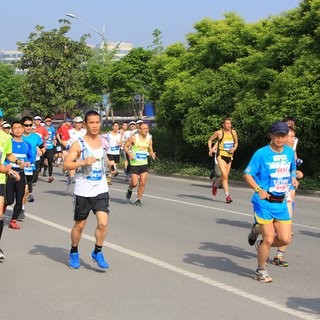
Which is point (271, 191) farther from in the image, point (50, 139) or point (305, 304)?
point (50, 139)

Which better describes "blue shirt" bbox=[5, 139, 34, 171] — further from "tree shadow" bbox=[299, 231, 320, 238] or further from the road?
"tree shadow" bbox=[299, 231, 320, 238]

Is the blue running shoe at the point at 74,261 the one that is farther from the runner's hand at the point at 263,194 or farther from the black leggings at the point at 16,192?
the black leggings at the point at 16,192

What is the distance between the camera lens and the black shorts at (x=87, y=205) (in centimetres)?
711

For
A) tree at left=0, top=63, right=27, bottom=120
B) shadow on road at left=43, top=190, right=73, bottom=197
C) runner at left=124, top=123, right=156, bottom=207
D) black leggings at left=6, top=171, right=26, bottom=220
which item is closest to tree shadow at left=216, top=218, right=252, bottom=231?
runner at left=124, top=123, right=156, bottom=207

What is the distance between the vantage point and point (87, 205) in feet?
23.4

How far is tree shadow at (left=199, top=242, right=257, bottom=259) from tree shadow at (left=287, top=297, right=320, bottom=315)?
2.13m

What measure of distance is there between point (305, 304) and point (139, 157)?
7947 mm

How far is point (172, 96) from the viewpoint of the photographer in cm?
2419

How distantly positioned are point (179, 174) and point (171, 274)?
1583 centimetres

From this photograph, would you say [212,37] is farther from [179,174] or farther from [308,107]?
[308,107]

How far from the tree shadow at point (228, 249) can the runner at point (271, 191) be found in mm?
1384

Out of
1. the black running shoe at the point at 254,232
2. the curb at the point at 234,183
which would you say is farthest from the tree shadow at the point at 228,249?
the curb at the point at 234,183

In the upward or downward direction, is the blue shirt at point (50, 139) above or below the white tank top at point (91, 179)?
above

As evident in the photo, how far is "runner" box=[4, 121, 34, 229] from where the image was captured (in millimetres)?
10148
